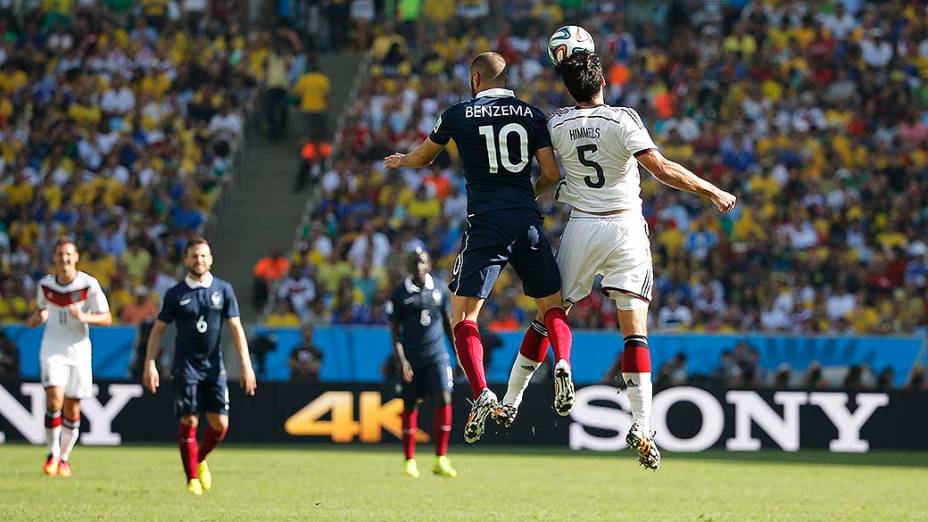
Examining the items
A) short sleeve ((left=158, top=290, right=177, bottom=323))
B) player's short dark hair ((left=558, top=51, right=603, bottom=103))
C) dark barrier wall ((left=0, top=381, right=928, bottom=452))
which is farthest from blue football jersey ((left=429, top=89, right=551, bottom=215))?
dark barrier wall ((left=0, top=381, right=928, bottom=452))

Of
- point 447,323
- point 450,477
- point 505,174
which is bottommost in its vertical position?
point 450,477

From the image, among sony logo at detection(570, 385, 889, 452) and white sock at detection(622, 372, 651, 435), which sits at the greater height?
white sock at detection(622, 372, 651, 435)

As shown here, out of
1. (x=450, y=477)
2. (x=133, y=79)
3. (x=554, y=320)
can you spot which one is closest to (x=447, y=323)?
(x=450, y=477)

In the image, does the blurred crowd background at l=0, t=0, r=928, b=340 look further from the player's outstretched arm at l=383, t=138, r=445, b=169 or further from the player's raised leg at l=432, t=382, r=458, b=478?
the player's outstretched arm at l=383, t=138, r=445, b=169

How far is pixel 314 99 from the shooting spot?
97.0 feet

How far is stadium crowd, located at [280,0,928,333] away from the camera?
80.2ft

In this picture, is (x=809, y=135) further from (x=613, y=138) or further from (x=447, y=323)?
(x=613, y=138)

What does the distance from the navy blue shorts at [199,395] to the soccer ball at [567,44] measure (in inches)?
210

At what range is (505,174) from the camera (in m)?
10.7

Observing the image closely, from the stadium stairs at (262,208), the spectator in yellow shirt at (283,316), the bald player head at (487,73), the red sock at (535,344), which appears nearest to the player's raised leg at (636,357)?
the red sock at (535,344)

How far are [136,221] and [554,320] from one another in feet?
55.8

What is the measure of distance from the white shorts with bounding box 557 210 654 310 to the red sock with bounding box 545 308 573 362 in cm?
32

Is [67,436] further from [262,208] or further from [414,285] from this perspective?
[262,208]

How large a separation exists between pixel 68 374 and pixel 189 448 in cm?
252
